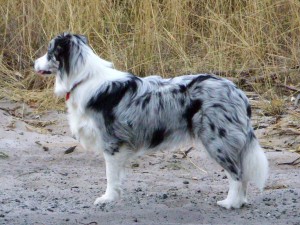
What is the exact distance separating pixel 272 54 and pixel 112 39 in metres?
1.84

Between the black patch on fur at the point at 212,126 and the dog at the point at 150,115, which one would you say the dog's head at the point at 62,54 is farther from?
the black patch on fur at the point at 212,126

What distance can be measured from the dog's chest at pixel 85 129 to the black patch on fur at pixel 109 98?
9 centimetres

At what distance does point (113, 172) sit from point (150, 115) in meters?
0.49

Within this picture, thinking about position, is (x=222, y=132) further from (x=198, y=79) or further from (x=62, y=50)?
(x=62, y=50)

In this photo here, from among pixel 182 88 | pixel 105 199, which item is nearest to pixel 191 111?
pixel 182 88

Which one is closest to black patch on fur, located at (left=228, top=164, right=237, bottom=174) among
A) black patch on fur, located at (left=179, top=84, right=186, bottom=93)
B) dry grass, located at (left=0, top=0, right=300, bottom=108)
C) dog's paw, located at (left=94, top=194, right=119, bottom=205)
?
black patch on fur, located at (left=179, top=84, right=186, bottom=93)

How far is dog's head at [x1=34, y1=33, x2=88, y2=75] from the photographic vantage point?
18.7 feet

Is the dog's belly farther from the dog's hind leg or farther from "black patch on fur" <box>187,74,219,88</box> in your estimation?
"black patch on fur" <box>187,74,219,88</box>

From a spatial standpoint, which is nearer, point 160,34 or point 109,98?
point 109,98

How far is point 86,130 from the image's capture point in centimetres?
564

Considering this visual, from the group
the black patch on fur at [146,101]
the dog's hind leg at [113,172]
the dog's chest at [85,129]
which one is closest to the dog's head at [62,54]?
the dog's chest at [85,129]

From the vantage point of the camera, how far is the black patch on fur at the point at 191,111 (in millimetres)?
5477

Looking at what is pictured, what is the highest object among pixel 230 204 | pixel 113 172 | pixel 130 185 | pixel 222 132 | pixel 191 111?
pixel 191 111

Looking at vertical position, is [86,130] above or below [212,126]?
below
